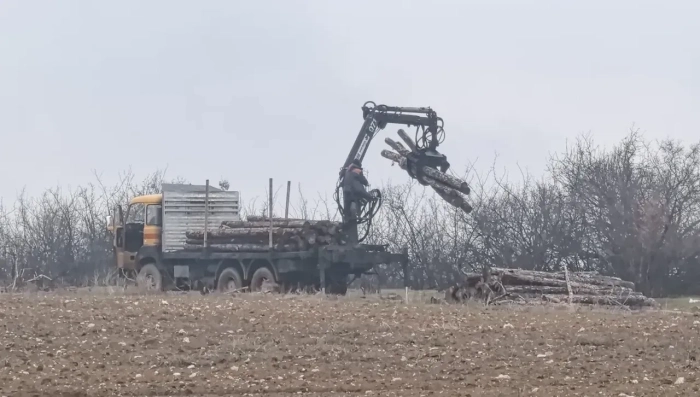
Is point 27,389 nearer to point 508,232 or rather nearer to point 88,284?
point 88,284

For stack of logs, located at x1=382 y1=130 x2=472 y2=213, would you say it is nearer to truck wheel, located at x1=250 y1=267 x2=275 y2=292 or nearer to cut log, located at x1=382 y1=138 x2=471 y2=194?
cut log, located at x1=382 y1=138 x2=471 y2=194

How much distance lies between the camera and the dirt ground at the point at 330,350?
13.5 metres

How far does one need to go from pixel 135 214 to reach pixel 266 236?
5570mm

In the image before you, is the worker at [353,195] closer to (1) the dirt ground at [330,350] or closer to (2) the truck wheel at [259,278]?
(2) the truck wheel at [259,278]

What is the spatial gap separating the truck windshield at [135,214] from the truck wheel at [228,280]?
387 centimetres

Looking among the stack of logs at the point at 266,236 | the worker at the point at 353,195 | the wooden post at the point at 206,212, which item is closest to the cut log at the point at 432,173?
the worker at the point at 353,195

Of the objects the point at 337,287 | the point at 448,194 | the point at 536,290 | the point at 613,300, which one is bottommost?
the point at 613,300

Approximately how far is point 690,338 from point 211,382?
748 cm

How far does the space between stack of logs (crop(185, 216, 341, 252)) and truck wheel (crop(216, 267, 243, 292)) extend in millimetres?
550

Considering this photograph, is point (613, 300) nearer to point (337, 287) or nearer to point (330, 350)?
point (337, 287)

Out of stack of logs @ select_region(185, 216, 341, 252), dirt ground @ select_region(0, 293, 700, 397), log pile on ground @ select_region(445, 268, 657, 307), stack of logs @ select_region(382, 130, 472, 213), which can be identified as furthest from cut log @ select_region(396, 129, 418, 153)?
dirt ground @ select_region(0, 293, 700, 397)

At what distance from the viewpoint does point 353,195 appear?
2845 centimetres

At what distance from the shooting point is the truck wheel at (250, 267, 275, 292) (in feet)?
90.5

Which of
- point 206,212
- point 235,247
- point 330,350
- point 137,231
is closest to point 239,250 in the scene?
point 235,247
